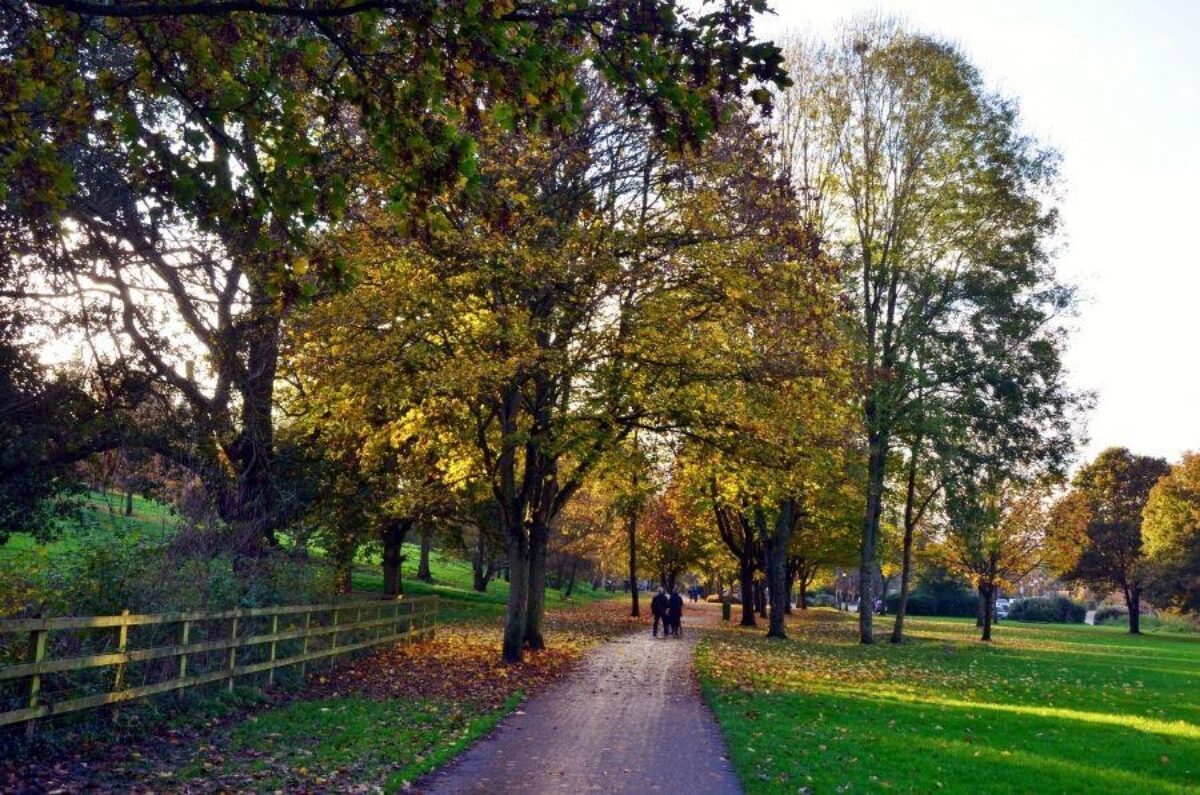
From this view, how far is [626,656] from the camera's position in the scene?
75.8 feet

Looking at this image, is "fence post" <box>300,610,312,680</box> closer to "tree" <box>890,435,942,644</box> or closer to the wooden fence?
the wooden fence

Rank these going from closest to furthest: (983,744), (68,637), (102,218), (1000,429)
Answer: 1. (68,637)
2. (983,744)
3. (102,218)
4. (1000,429)

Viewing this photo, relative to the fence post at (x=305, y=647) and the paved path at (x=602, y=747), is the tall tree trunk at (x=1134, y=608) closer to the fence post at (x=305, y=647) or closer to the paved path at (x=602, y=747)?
the paved path at (x=602, y=747)

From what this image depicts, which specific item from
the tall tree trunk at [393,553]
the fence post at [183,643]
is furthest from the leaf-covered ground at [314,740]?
the tall tree trunk at [393,553]

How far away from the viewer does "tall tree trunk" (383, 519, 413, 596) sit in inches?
1358

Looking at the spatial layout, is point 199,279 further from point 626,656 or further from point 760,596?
point 760,596

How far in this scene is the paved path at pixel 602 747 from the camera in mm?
8711

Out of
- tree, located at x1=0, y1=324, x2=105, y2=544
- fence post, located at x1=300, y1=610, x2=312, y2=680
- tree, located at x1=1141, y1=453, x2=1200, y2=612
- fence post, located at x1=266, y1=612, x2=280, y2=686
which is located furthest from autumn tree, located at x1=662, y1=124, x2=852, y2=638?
tree, located at x1=1141, y1=453, x2=1200, y2=612

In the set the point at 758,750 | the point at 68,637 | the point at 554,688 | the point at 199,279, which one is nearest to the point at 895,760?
the point at 758,750

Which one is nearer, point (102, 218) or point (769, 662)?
point (102, 218)

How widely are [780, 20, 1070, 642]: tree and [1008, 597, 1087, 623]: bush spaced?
5845cm

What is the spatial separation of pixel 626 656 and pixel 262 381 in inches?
442

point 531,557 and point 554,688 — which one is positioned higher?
point 531,557

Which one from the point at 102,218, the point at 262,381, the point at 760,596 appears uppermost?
the point at 102,218
